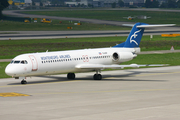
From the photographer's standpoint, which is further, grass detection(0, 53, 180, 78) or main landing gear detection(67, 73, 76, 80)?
grass detection(0, 53, 180, 78)

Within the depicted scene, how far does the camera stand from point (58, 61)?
38281 mm

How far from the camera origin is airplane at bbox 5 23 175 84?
3634 cm

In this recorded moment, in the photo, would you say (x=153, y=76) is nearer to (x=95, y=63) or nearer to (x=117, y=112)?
(x=95, y=63)

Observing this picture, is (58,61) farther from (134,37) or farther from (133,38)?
(134,37)

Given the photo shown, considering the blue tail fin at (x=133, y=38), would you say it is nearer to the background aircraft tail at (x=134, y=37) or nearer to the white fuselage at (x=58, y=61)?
the background aircraft tail at (x=134, y=37)

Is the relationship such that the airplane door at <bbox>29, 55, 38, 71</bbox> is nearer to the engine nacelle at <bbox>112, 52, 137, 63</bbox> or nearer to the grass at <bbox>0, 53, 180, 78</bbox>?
the engine nacelle at <bbox>112, 52, 137, 63</bbox>

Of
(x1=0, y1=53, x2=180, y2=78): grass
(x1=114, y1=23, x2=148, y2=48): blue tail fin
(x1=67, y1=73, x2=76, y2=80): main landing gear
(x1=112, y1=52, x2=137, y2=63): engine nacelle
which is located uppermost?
(x1=114, y1=23, x2=148, y2=48): blue tail fin

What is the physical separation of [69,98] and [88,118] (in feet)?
25.2

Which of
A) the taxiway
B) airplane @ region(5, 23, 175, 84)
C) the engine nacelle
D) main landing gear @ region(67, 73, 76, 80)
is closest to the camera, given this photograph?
the taxiway

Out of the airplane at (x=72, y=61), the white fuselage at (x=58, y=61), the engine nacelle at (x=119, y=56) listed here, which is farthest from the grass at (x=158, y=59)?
the white fuselage at (x=58, y=61)

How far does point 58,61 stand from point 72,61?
186cm

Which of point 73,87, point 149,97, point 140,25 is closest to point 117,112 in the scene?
point 149,97

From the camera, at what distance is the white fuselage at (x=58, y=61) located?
119 feet

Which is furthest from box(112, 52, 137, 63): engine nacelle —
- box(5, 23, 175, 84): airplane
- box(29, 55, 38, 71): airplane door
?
box(29, 55, 38, 71): airplane door
